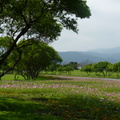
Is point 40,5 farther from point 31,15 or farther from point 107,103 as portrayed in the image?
point 107,103

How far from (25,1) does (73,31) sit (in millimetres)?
4524

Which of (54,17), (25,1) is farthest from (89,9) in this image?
(25,1)

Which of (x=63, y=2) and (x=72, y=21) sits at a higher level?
(x=63, y=2)

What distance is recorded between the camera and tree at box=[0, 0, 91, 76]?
13984mm

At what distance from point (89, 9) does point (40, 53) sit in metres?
38.1

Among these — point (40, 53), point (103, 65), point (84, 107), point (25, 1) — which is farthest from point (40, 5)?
point (103, 65)

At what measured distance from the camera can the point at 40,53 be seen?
169 ft

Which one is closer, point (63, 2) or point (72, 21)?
point (63, 2)

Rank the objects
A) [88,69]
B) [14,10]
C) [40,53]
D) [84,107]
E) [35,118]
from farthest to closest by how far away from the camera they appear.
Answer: [88,69], [40,53], [14,10], [84,107], [35,118]

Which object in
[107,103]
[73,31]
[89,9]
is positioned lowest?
[107,103]

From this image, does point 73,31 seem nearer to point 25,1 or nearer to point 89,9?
point 89,9

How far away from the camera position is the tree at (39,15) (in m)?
14.0

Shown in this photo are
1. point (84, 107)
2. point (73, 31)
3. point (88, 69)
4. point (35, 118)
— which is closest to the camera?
point (35, 118)

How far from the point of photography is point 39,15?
15344 mm
